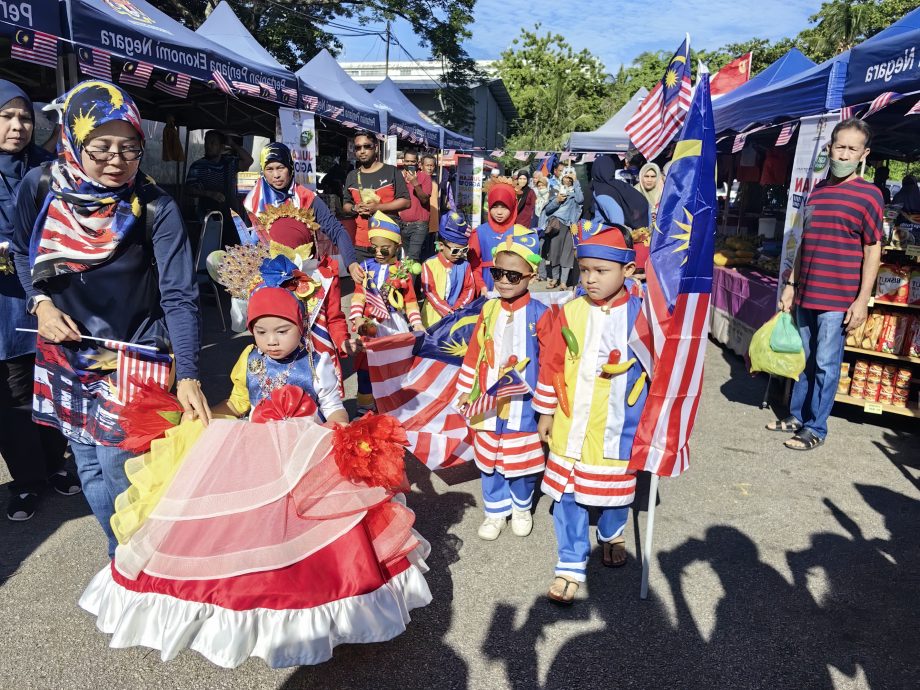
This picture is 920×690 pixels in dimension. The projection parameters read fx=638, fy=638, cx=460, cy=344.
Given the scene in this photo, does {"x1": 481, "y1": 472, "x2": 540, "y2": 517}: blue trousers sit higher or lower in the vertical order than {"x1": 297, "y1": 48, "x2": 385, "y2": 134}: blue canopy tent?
lower

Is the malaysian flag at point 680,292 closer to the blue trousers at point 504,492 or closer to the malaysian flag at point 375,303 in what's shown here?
the blue trousers at point 504,492

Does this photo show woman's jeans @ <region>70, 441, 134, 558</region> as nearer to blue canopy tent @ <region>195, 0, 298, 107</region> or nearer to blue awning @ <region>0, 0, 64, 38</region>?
blue awning @ <region>0, 0, 64, 38</region>

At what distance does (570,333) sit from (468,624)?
1.38 m

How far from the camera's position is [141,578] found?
7.41 feet

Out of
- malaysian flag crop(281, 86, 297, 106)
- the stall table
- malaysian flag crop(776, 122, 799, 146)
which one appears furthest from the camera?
malaysian flag crop(281, 86, 297, 106)

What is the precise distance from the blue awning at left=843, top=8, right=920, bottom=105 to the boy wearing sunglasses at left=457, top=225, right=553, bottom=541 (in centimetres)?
362

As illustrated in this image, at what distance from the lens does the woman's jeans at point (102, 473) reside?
2.67 m

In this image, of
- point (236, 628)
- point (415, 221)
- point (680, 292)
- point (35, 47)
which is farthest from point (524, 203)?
point (236, 628)

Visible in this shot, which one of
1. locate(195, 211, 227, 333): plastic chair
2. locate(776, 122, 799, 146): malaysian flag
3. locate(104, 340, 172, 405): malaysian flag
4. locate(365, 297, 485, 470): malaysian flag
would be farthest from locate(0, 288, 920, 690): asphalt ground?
locate(776, 122, 799, 146): malaysian flag

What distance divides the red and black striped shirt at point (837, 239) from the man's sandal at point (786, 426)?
1.03 m

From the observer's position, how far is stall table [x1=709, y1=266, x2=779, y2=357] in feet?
22.8

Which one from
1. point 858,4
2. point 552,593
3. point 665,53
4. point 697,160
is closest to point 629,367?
point 697,160

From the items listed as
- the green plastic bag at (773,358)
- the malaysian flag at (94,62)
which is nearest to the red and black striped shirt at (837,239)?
the green plastic bag at (773,358)

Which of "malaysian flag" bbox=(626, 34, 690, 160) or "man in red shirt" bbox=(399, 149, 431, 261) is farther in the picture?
"man in red shirt" bbox=(399, 149, 431, 261)
